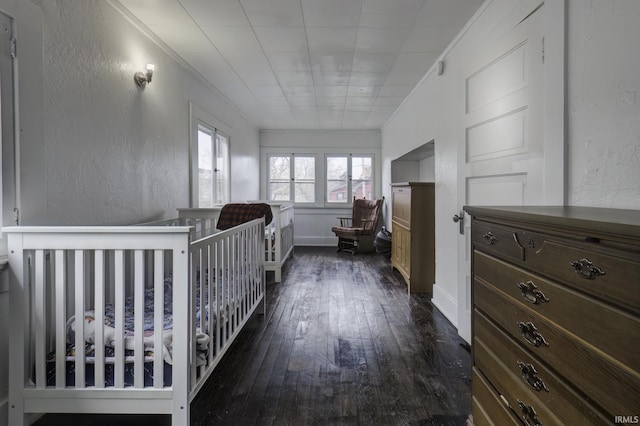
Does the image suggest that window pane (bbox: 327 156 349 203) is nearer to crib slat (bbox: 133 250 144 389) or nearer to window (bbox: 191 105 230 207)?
window (bbox: 191 105 230 207)

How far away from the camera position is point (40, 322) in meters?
1.41

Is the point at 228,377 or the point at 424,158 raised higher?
the point at 424,158

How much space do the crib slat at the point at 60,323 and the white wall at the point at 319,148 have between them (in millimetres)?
5450

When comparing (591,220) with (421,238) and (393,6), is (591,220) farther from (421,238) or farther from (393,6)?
(421,238)

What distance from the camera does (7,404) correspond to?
1.51 m

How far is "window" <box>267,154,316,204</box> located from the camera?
6828mm

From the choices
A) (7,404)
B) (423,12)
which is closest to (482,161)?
(423,12)

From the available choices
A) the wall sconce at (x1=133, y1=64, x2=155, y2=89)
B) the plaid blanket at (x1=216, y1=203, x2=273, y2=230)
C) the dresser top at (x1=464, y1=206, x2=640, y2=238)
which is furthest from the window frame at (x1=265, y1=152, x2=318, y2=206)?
the dresser top at (x1=464, y1=206, x2=640, y2=238)

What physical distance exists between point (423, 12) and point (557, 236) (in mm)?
2052

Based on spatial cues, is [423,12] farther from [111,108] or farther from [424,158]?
[424,158]

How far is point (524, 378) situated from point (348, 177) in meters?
5.93

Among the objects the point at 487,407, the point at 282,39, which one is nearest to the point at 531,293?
the point at 487,407

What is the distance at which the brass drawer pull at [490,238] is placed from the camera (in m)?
1.21

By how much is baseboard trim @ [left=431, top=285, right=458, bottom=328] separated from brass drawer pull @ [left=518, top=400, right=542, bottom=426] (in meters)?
1.70
